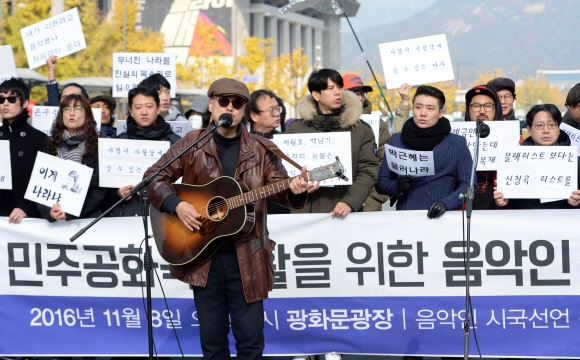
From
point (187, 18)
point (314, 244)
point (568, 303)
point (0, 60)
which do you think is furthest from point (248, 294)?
point (187, 18)

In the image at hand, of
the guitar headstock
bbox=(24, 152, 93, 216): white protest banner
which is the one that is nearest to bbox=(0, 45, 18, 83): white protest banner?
bbox=(24, 152, 93, 216): white protest banner

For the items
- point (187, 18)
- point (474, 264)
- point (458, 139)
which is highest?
point (187, 18)

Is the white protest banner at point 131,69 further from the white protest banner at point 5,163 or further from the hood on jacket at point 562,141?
the hood on jacket at point 562,141

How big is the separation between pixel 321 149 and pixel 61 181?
2.04m

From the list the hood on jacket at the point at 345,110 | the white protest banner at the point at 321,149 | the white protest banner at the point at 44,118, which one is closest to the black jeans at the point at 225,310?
the white protest banner at the point at 321,149

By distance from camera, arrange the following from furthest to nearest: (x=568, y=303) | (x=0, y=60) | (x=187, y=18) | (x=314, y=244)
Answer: (x=187, y=18) < (x=0, y=60) < (x=314, y=244) < (x=568, y=303)

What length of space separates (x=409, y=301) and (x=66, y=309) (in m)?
2.74

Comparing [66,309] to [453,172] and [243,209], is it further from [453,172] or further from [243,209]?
[453,172]

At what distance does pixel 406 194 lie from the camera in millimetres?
6340

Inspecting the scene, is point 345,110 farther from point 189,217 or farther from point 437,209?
point 189,217

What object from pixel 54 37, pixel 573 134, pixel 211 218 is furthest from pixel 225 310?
pixel 54 37

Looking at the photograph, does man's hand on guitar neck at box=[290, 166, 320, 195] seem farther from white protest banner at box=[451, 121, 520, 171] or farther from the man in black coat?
the man in black coat

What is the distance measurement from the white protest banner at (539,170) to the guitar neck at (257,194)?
188 centimetres

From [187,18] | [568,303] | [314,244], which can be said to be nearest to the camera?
[568,303]
